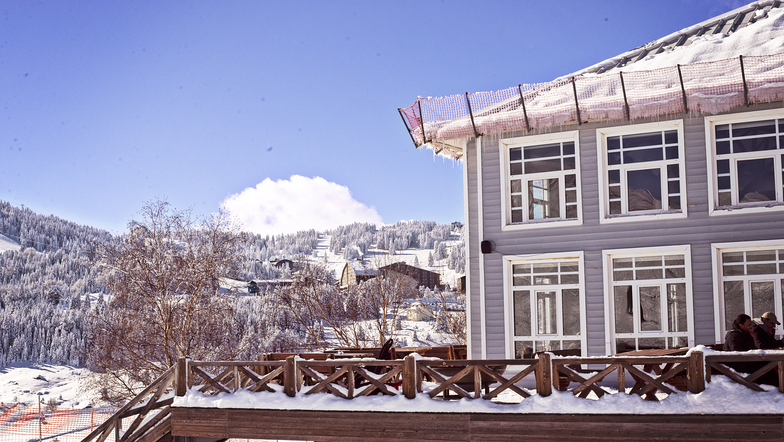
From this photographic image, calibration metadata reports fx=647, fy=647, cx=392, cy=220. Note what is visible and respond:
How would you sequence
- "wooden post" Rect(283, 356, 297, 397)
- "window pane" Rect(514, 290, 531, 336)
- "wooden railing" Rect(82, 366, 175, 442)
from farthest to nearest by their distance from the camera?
1. "window pane" Rect(514, 290, 531, 336)
2. "wooden railing" Rect(82, 366, 175, 442)
3. "wooden post" Rect(283, 356, 297, 397)

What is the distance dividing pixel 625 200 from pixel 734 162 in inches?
76.0

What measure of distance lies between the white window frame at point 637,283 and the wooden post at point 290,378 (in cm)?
564

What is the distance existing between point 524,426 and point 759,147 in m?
6.66

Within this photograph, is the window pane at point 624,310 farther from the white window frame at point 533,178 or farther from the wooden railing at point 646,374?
the wooden railing at point 646,374

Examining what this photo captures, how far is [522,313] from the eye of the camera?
1234 centimetres

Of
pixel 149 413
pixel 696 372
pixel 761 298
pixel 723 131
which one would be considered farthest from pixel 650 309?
pixel 149 413

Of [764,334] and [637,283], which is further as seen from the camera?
[637,283]

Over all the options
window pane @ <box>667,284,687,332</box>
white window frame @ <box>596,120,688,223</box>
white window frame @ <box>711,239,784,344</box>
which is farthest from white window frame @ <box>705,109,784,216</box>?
window pane @ <box>667,284,687,332</box>

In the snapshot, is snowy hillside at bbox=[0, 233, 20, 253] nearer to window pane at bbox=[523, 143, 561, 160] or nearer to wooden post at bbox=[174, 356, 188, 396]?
wooden post at bbox=[174, 356, 188, 396]

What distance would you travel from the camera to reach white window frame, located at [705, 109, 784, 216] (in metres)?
11.1

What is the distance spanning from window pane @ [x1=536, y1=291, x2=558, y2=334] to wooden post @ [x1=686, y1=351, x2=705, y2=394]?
3.79 metres

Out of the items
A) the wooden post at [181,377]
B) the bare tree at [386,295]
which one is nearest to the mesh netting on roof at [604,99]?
the wooden post at [181,377]

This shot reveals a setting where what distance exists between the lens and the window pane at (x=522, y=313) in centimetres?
1229

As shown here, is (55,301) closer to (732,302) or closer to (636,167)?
(636,167)
